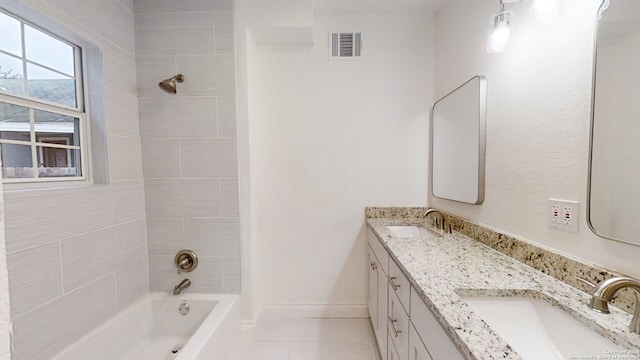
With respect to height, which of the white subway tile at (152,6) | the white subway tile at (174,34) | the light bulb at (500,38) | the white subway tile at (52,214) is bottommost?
the white subway tile at (52,214)

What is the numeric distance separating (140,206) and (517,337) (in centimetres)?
226

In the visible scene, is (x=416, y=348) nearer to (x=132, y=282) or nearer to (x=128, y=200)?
(x=132, y=282)

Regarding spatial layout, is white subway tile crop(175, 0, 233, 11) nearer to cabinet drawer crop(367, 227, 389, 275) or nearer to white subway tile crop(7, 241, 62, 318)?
white subway tile crop(7, 241, 62, 318)

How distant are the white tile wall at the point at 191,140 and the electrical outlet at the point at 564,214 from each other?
6.01 feet

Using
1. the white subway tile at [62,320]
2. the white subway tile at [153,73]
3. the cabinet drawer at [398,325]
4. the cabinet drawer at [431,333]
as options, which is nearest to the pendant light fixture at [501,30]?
the cabinet drawer at [431,333]

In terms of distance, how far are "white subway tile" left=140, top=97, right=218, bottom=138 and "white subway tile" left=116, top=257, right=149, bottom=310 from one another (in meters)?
0.95

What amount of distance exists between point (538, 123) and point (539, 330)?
886mm

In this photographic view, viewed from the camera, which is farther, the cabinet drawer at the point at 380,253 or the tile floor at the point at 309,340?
the tile floor at the point at 309,340

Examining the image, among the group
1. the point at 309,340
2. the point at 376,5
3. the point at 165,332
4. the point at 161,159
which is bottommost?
the point at 309,340

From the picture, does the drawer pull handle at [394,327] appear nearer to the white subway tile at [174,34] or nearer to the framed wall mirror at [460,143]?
the framed wall mirror at [460,143]

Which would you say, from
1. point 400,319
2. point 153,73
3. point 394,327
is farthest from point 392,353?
point 153,73

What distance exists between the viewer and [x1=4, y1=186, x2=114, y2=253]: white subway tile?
1094 mm

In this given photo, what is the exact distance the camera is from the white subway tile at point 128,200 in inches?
63.9

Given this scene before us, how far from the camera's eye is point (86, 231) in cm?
140
